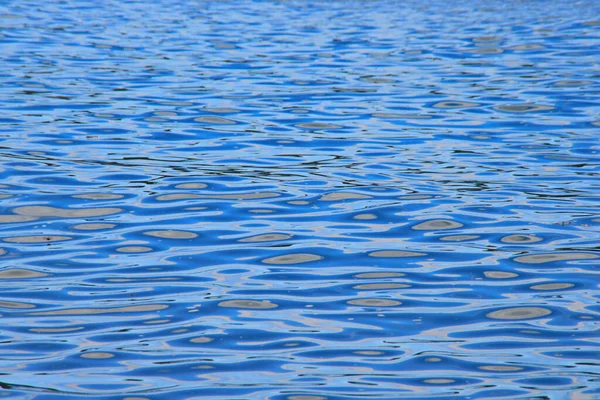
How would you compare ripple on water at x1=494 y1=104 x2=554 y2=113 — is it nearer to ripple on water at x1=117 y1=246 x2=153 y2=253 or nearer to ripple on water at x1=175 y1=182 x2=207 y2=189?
ripple on water at x1=175 y1=182 x2=207 y2=189

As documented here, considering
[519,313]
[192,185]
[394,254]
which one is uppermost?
[519,313]

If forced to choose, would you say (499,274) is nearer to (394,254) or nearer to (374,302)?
(394,254)

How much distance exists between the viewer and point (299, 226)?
26.3ft

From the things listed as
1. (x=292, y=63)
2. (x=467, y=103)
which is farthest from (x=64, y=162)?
(x=292, y=63)

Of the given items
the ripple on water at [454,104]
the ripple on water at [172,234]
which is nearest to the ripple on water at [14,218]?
the ripple on water at [172,234]

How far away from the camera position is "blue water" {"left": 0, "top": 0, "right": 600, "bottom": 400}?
5441mm

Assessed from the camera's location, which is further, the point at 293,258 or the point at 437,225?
the point at 437,225

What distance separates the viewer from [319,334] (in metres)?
5.88

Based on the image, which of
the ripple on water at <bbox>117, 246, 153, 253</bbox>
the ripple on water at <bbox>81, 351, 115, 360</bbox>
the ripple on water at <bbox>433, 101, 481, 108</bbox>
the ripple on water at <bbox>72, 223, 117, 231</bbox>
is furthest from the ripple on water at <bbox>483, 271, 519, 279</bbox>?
the ripple on water at <bbox>433, 101, 481, 108</bbox>

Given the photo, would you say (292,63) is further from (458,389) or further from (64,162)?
(458,389)

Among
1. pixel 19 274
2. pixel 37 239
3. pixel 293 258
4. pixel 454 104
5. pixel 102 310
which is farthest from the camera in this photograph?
pixel 454 104

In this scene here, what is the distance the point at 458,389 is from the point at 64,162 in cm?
600

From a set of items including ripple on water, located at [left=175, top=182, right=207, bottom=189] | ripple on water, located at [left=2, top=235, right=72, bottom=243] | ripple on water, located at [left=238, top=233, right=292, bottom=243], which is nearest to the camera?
ripple on water, located at [left=2, top=235, right=72, bottom=243]

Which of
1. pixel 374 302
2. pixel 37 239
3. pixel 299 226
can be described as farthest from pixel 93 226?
pixel 374 302
